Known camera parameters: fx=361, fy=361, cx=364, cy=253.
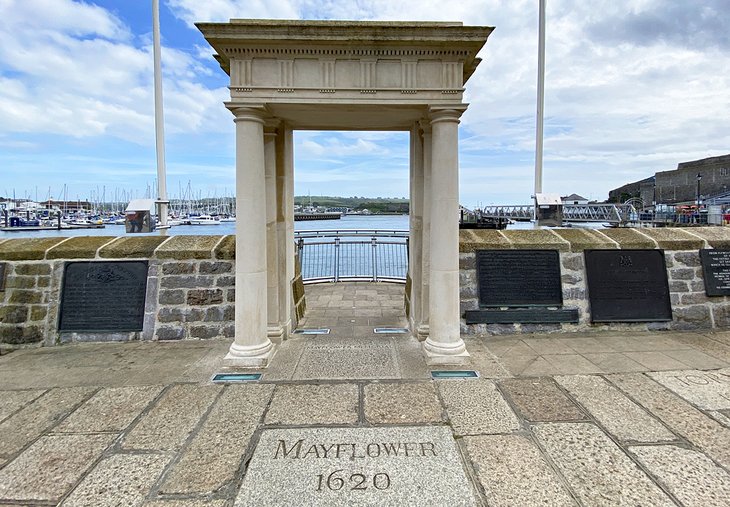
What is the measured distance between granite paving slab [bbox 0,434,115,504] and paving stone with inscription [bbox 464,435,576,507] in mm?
2726

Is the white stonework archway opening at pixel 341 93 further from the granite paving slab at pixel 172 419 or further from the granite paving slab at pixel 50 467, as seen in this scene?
the granite paving slab at pixel 50 467

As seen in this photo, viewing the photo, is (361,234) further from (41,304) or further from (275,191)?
(41,304)

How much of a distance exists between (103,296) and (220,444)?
12.1 feet

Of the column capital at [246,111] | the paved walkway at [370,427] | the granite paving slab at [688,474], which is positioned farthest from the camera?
the column capital at [246,111]

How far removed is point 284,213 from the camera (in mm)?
5250

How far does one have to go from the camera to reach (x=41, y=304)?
5.12 metres

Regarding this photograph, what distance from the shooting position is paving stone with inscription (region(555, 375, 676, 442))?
9.33 feet

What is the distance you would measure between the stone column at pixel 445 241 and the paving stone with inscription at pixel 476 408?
656 mm

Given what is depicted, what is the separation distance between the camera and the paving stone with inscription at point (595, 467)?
7.25 feet

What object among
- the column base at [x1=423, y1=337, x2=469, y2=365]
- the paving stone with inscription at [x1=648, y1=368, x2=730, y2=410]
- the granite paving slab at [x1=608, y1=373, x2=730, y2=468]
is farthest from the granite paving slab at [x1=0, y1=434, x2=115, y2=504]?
the paving stone with inscription at [x1=648, y1=368, x2=730, y2=410]

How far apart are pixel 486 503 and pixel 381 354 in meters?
2.52

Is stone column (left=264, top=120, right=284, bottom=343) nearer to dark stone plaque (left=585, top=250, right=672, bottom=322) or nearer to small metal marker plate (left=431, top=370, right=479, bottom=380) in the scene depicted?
small metal marker plate (left=431, top=370, right=479, bottom=380)

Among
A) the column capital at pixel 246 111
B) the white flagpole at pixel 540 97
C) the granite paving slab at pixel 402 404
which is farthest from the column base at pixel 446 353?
the white flagpole at pixel 540 97

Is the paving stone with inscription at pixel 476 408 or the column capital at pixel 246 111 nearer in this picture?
the paving stone with inscription at pixel 476 408
